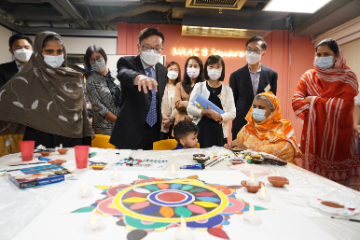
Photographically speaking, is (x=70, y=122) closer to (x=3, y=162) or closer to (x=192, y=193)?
(x=3, y=162)

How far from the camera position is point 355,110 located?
2039 millimetres

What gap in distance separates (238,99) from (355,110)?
43.7 inches

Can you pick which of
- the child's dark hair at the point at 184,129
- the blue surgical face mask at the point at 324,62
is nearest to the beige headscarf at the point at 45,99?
the child's dark hair at the point at 184,129

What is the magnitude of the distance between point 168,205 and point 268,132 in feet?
4.99

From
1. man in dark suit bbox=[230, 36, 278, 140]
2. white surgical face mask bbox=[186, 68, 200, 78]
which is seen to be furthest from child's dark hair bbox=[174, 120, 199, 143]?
white surgical face mask bbox=[186, 68, 200, 78]

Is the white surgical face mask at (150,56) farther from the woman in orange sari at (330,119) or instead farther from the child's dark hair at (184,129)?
the woman in orange sari at (330,119)

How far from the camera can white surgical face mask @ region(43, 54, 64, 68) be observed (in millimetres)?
1904

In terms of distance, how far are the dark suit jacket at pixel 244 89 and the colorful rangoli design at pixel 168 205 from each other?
1895 mm

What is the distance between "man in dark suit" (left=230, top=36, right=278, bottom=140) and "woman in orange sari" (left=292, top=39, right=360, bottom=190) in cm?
48

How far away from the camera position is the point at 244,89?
2707 millimetres

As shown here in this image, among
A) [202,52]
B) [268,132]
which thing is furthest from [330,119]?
[202,52]

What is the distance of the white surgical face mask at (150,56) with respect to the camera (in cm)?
182

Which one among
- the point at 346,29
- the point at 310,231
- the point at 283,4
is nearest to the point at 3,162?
the point at 310,231

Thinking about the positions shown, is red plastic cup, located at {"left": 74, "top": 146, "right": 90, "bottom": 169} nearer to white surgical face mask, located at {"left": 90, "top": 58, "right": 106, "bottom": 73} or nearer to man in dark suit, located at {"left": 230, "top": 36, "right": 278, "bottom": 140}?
white surgical face mask, located at {"left": 90, "top": 58, "right": 106, "bottom": 73}
